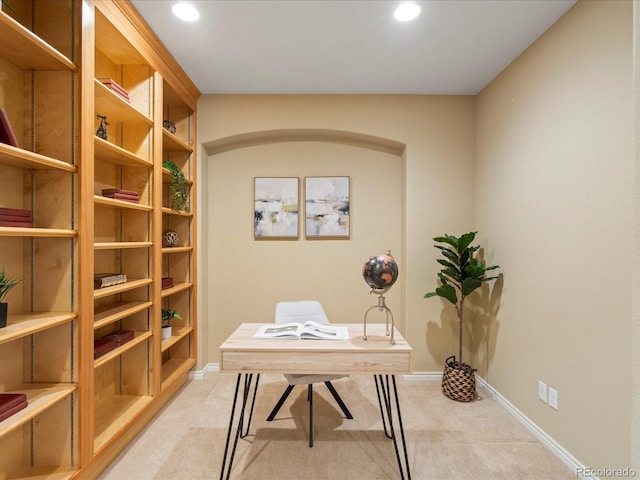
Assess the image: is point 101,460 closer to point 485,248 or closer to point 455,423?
point 455,423

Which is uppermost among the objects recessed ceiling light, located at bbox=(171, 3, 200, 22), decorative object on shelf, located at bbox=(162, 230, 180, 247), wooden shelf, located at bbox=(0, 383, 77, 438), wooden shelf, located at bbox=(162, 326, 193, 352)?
recessed ceiling light, located at bbox=(171, 3, 200, 22)

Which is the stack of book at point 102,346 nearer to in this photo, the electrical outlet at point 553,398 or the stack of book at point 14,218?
the stack of book at point 14,218

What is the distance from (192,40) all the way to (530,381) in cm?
349

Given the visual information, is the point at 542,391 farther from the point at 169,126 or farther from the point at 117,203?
the point at 169,126

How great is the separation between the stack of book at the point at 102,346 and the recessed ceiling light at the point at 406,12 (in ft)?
9.09

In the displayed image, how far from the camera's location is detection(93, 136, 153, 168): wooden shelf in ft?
6.48

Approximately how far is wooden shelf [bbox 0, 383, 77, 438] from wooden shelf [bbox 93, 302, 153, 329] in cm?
34

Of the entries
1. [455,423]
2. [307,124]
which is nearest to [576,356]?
[455,423]

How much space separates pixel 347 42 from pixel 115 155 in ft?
5.93

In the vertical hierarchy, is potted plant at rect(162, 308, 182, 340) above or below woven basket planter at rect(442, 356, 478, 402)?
above

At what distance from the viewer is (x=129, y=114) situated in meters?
2.34

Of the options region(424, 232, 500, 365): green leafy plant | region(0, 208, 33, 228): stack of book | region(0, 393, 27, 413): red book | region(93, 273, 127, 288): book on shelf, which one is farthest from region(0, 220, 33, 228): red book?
region(424, 232, 500, 365): green leafy plant

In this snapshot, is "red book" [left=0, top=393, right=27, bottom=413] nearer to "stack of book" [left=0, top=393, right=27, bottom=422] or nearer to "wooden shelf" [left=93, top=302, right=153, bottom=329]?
"stack of book" [left=0, top=393, right=27, bottom=422]

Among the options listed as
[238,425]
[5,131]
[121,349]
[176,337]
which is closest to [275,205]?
[176,337]
